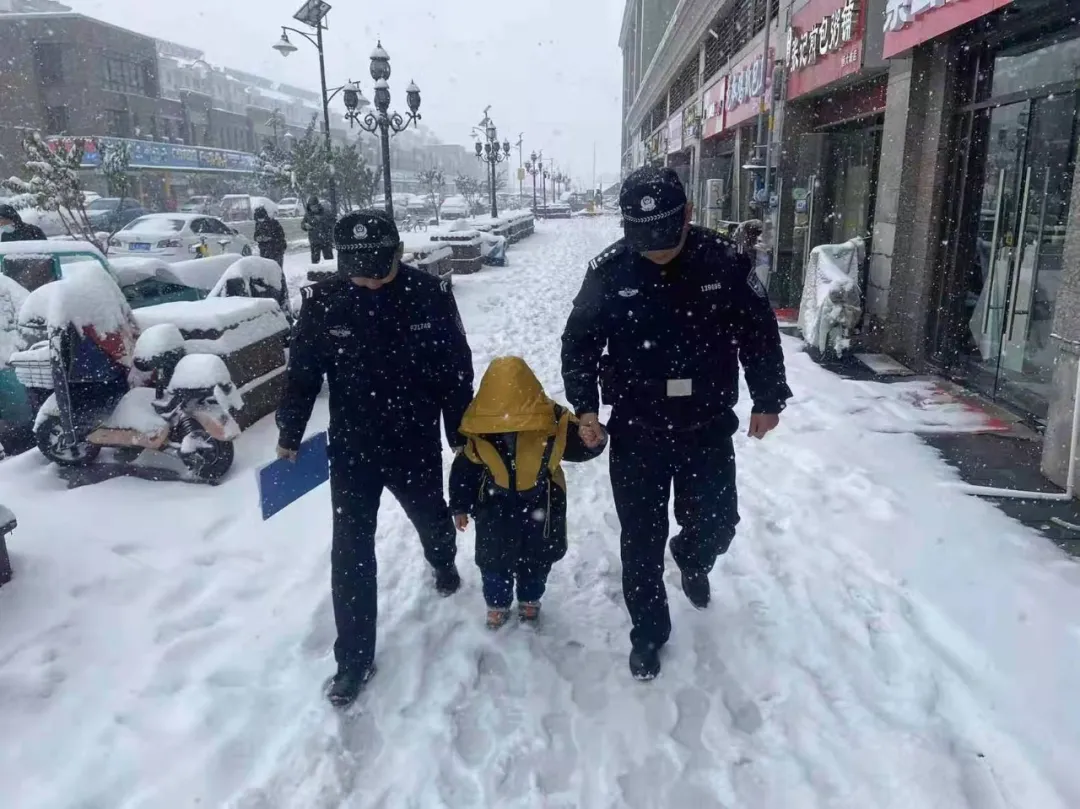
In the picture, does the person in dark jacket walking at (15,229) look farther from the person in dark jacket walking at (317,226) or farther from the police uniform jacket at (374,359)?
the police uniform jacket at (374,359)

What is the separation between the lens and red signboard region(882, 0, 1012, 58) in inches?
257

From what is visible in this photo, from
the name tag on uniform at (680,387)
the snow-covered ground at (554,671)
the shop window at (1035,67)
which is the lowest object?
the snow-covered ground at (554,671)

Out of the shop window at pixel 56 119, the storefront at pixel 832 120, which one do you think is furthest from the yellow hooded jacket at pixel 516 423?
the shop window at pixel 56 119

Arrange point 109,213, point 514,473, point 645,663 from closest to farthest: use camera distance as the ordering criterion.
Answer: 1. point 645,663
2. point 514,473
3. point 109,213

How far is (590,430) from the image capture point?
10.0 ft

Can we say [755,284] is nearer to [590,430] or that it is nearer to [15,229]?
[590,430]

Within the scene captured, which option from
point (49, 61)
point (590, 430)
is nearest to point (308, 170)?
point (590, 430)

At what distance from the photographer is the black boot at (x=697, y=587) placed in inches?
143

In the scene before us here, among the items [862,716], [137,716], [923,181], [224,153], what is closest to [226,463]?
[137,716]

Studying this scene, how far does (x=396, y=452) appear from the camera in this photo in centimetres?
322

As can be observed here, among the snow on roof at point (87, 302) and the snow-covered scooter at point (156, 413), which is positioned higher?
the snow on roof at point (87, 302)

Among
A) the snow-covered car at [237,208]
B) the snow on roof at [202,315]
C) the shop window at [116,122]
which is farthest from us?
the shop window at [116,122]

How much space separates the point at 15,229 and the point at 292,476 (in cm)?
790

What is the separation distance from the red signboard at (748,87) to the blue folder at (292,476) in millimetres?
12660
